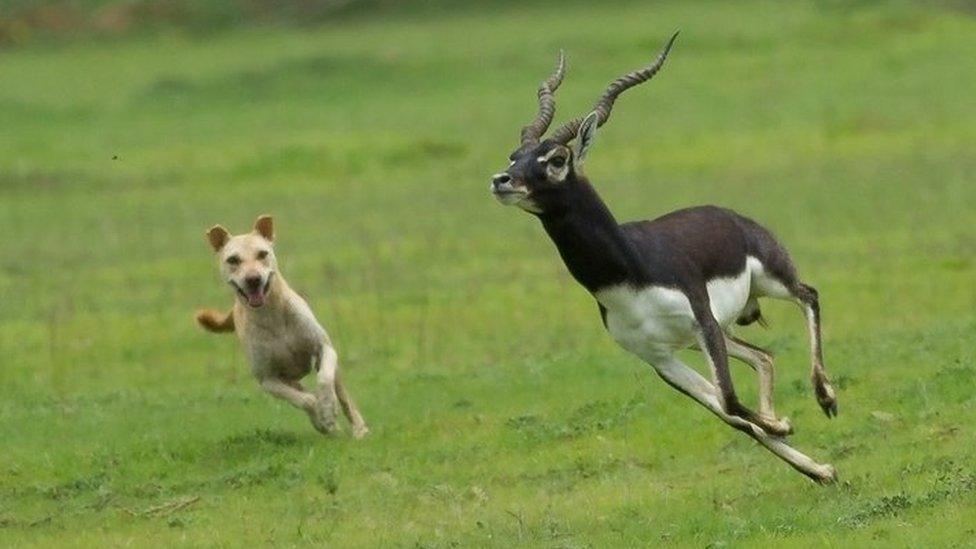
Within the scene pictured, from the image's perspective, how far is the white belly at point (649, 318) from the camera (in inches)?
448

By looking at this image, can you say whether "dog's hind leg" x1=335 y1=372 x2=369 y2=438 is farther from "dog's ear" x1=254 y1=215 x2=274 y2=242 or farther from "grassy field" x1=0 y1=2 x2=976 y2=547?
"dog's ear" x1=254 y1=215 x2=274 y2=242

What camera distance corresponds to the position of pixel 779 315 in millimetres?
21094

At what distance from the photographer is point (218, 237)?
15055 millimetres

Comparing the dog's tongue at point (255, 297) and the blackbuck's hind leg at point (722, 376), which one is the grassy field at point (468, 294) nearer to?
the blackbuck's hind leg at point (722, 376)

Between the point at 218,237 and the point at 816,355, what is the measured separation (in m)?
4.64

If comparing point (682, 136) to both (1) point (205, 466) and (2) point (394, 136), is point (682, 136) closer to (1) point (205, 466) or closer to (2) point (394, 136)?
(2) point (394, 136)

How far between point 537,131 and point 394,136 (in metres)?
27.4

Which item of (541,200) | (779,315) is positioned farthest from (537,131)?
(779,315)

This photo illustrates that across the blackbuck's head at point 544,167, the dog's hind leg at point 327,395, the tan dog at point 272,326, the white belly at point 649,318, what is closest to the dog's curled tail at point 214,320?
the tan dog at point 272,326

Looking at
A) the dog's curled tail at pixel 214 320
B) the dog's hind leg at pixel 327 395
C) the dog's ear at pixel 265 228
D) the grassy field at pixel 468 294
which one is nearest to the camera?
the grassy field at pixel 468 294

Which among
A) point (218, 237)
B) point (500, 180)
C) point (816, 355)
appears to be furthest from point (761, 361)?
point (218, 237)

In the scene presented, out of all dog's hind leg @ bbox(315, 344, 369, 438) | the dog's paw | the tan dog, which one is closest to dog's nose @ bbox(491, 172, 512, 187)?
dog's hind leg @ bbox(315, 344, 369, 438)

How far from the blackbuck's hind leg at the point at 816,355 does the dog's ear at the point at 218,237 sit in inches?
167

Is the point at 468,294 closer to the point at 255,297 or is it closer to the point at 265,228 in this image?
the point at 265,228
